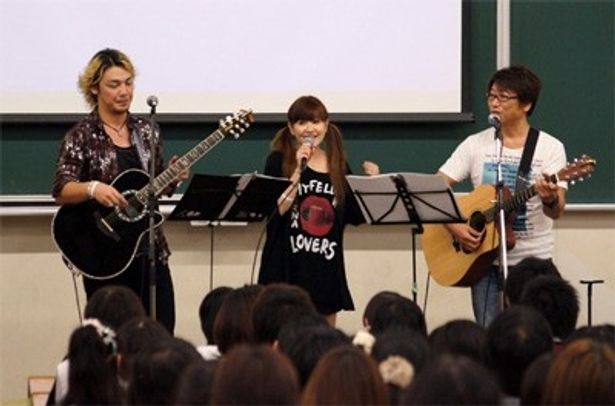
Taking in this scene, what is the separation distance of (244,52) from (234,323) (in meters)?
3.29

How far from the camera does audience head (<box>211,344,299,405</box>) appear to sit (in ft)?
11.6

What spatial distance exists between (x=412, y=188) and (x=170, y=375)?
2897mm

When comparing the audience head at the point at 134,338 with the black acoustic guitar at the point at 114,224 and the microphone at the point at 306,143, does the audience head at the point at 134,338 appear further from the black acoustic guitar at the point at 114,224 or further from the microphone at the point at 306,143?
the microphone at the point at 306,143

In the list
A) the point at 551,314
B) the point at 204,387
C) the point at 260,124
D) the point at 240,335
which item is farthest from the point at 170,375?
the point at 260,124

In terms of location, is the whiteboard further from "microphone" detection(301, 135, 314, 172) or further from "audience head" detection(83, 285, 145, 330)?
"audience head" detection(83, 285, 145, 330)

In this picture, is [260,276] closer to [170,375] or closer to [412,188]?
[412,188]

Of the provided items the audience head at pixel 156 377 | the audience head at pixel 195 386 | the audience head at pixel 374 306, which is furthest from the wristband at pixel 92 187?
the audience head at pixel 195 386

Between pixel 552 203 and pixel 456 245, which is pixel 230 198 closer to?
pixel 456 245

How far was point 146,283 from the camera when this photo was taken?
6934 millimetres

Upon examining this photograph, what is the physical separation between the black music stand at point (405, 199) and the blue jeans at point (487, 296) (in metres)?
0.49

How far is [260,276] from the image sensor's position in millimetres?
7000

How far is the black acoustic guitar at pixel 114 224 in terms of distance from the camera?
682 centimetres

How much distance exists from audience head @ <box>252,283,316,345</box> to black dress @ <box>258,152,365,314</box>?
65.4 inches

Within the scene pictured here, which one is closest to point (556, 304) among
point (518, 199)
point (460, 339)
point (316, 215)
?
point (460, 339)
